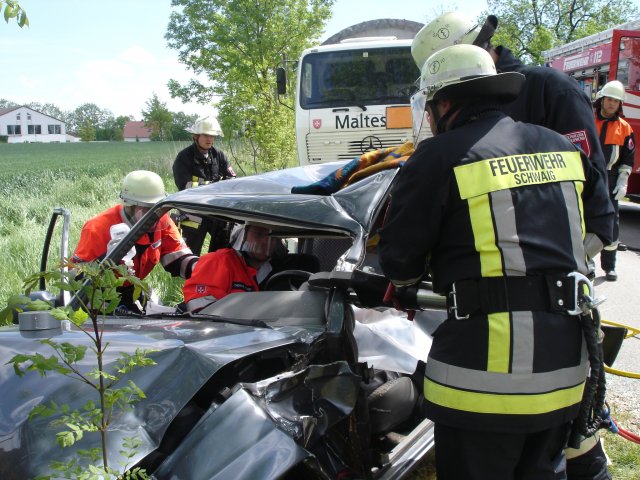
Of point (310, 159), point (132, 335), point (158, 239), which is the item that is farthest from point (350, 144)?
point (132, 335)

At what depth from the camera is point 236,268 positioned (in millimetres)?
3500

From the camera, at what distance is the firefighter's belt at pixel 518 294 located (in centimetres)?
180

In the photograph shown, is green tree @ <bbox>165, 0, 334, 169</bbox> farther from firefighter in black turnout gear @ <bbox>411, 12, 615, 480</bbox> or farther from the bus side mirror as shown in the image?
firefighter in black turnout gear @ <bbox>411, 12, 615, 480</bbox>

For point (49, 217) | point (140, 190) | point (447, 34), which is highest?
point (447, 34)

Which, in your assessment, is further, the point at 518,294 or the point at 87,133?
the point at 87,133

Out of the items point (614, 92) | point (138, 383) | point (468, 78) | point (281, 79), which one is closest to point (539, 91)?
point (468, 78)

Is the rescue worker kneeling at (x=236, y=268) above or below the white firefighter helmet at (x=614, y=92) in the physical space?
below

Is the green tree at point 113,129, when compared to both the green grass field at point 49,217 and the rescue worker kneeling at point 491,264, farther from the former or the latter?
the rescue worker kneeling at point 491,264

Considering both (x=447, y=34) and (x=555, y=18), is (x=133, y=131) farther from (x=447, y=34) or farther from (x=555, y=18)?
(x=447, y=34)

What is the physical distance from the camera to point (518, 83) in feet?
6.44

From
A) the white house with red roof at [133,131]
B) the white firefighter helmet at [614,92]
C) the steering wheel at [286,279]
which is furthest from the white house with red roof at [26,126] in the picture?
the steering wheel at [286,279]

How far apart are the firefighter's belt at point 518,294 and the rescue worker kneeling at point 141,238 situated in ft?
8.09

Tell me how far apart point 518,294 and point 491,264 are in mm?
115

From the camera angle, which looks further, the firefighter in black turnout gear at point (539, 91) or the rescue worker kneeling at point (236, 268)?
the rescue worker kneeling at point (236, 268)
